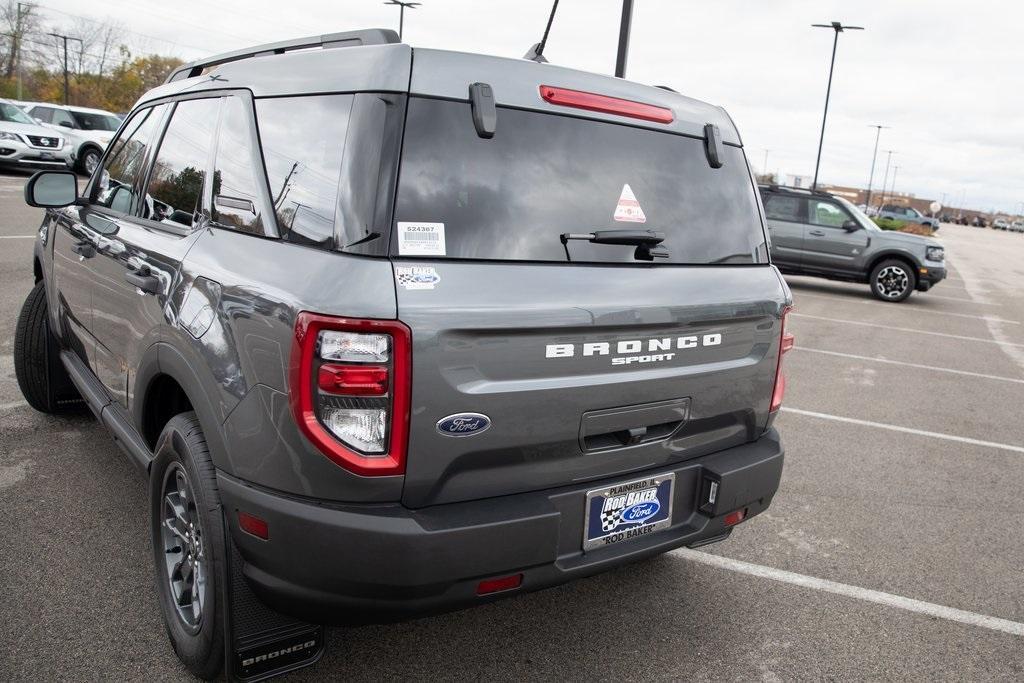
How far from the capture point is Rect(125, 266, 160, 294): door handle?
2770 mm

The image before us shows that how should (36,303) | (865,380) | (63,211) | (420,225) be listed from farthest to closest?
(865,380) → (36,303) → (63,211) → (420,225)

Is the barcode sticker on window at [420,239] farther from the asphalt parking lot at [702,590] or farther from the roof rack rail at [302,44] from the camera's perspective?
the asphalt parking lot at [702,590]

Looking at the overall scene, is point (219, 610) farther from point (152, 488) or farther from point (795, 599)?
point (795, 599)

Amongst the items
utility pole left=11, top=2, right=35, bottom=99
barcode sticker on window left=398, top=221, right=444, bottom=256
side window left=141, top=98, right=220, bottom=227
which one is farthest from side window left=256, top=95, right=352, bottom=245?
utility pole left=11, top=2, right=35, bottom=99

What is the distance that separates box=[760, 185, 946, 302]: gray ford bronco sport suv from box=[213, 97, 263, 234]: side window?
43.6 ft

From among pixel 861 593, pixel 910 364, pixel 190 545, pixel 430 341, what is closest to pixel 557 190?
pixel 430 341

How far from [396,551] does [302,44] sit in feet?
6.20

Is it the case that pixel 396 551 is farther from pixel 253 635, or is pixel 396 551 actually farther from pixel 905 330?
pixel 905 330

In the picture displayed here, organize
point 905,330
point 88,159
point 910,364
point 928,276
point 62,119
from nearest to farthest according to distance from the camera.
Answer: point 910,364
point 905,330
point 928,276
point 88,159
point 62,119

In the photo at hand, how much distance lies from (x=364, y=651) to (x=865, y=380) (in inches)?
251

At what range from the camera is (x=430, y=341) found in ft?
6.72

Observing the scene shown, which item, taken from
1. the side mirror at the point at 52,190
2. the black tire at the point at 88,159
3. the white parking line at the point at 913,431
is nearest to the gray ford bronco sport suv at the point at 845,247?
the white parking line at the point at 913,431

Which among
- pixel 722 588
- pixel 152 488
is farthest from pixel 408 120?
pixel 722 588

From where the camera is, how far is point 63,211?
4230 millimetres
